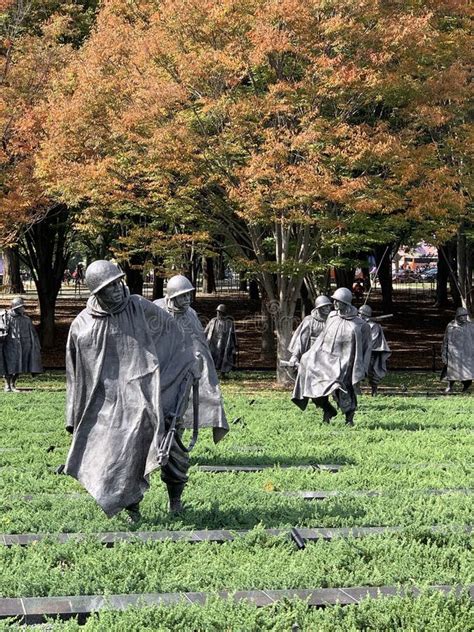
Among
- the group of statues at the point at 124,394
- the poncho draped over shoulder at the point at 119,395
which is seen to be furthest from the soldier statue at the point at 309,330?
the poncho draped over shoulder at the point at 119,395

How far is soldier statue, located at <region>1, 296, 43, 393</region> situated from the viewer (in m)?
21.8

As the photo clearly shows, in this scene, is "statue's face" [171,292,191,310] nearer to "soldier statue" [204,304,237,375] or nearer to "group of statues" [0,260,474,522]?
"group of statues" [0,260,474,522]

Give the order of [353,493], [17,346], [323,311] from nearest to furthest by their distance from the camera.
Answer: [353,493] → [323,311] → [17,346]

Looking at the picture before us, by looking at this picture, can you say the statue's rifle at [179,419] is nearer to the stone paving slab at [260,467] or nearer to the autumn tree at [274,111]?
the stone paving slab at [260,467]

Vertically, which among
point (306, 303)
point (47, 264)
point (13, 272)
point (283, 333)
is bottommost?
point (283, 333)

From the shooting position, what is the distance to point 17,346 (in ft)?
72.4

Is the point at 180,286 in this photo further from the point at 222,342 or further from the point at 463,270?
the point at 463,270

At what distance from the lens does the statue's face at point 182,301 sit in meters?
10.9

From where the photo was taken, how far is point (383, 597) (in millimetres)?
5797

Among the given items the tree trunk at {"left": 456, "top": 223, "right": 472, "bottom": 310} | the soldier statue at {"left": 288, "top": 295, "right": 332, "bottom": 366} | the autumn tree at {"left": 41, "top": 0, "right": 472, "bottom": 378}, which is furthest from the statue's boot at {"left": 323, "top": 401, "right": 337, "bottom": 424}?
the tree trunk at {"left": 456, "top": 223, "right": 472, "bottom": 310}

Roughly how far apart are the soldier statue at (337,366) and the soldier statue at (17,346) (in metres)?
9.18

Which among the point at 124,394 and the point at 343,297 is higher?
the point at 343,297

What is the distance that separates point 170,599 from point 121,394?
2.21 metres

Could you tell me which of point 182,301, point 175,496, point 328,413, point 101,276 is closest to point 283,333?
point 328,413
